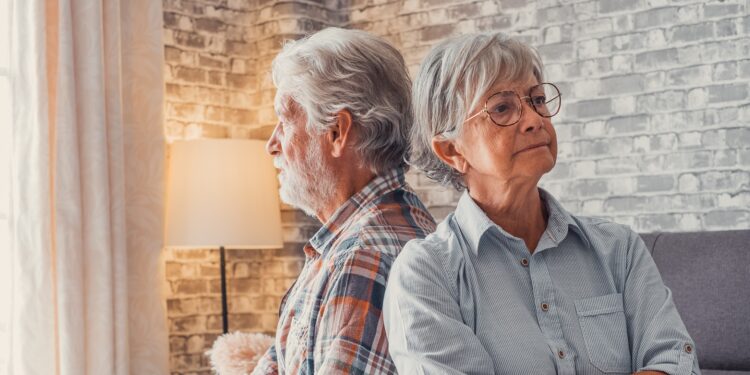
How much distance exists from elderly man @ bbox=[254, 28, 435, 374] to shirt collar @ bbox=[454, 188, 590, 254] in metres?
0.16

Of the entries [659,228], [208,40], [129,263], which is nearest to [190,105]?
[208,40]

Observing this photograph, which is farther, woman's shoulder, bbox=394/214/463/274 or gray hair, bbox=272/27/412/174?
gray hair, bbox=272/27/412/174

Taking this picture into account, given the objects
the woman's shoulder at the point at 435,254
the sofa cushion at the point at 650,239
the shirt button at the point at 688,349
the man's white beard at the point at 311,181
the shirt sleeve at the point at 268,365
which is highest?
the man's white beard at the point at 311,181

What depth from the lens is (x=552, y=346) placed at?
1311 mm

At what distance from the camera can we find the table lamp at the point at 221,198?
3.73m

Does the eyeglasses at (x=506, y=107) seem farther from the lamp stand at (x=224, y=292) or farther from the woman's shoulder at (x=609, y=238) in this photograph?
the lamp stand at (x=224, y=292)

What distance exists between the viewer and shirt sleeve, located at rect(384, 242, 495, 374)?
4.21 feet

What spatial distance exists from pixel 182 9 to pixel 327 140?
2.66 meters

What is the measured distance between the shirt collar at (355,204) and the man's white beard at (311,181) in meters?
0.05

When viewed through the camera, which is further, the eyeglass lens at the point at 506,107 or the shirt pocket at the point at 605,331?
the eyeglass lens at the point at 506,107

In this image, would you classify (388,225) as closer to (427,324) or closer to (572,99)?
(427,324)

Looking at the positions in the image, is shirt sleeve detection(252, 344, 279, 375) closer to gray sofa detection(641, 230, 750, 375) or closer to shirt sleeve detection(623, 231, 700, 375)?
shirt sleeve detection(623, 231, 700, 375)

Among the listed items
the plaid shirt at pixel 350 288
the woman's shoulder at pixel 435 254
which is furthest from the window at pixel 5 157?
the woman's shoulder at pixel 435 254

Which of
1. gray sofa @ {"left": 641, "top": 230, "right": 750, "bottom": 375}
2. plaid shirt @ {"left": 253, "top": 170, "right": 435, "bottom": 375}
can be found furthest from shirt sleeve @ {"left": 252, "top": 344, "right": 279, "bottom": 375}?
gray sofa @ {"left": 641, "top": 230, "right": 750, "bottom": 375}
